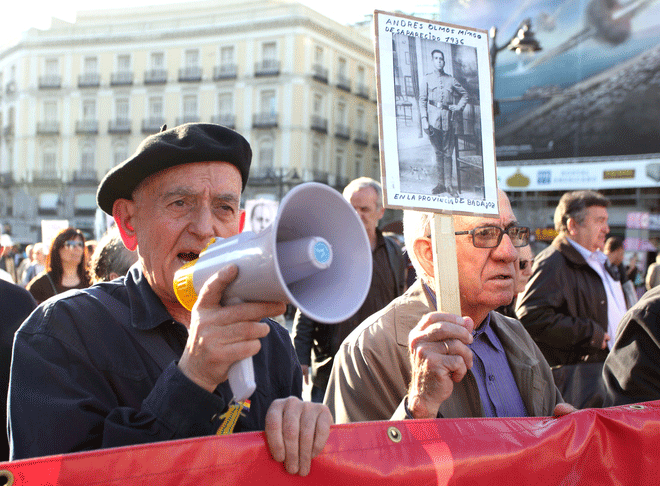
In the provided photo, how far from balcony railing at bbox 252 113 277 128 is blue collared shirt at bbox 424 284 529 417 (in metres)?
36.1

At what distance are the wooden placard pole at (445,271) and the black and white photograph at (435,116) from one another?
8 centimetres

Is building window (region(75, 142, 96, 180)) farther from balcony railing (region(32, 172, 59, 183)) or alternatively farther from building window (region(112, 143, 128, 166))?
balcony railing (region(32, 172, 59, 183))

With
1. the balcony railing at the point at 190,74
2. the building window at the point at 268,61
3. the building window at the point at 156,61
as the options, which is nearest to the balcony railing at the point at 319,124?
the building window at the point at 268,61

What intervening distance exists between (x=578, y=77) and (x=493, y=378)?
934 inches

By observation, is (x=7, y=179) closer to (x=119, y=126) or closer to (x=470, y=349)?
(x=119, y=126)

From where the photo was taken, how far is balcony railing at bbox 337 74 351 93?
130 ft

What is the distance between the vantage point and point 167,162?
5.38 feet

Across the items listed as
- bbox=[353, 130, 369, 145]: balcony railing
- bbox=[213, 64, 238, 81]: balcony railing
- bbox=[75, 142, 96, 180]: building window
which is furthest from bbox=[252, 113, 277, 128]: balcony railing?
bbox=[75, 142, 96, 180]: building window

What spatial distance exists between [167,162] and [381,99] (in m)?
0.59

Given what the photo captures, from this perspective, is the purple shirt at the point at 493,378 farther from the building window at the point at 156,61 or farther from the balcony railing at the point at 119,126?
the building window at the point at 156,61

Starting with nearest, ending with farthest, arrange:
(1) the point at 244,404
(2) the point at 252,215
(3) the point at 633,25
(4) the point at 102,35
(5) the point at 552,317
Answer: (1) the point at 244,404 < (5) the point at 552,317 < (2) the point at 252,215 < (3) the point at 633,25 < (4) the point at 102,35

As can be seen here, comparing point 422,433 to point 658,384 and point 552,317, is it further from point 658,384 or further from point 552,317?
point 552,317

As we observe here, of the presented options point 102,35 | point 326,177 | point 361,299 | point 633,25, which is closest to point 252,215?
point 361,299

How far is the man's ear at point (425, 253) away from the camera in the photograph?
7.36ft
